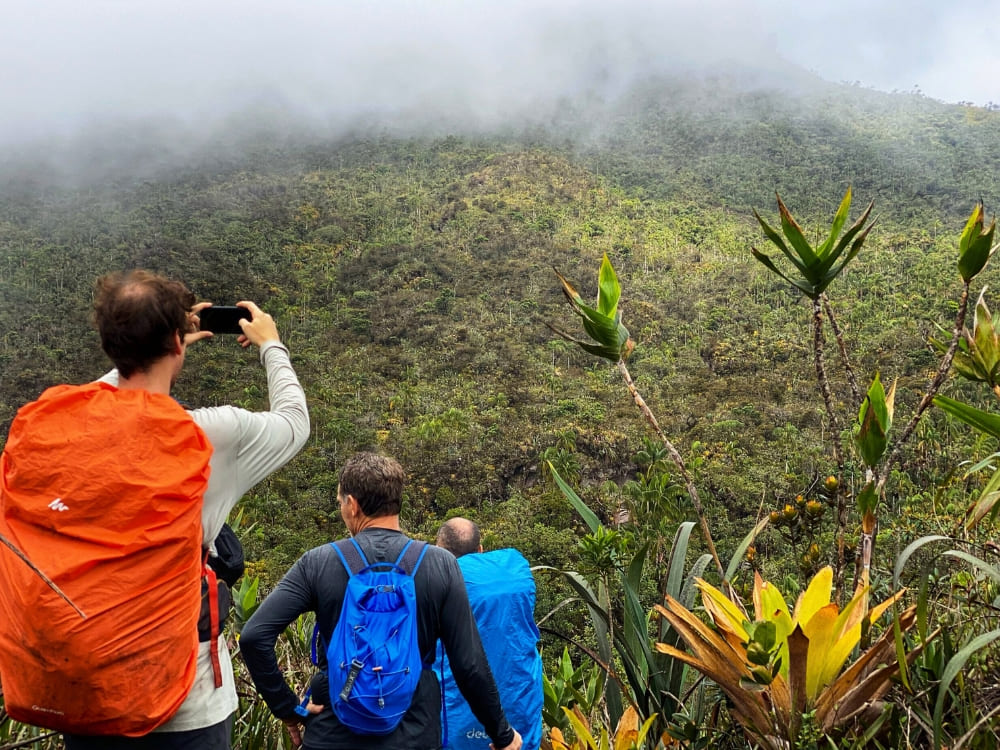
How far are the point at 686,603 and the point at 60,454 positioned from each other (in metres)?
1.12

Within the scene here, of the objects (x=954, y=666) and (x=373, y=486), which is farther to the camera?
(x=373, y=486)

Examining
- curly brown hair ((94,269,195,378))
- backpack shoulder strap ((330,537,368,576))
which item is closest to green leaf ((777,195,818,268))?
backpack shoulder strap ((330,537,368,576))

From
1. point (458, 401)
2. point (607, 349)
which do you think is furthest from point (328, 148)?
point (607, 349)

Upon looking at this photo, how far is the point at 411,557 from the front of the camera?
1.16 m

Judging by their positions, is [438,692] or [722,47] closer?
[438,692]

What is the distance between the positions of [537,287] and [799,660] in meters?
38.8

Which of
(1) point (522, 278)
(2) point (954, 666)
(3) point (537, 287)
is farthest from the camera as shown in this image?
(1) point (522, 278)

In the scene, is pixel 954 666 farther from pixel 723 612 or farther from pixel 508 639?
pixel 508 639

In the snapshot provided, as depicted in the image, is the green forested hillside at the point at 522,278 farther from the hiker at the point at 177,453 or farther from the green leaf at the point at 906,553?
the hiker at the point at 177,453

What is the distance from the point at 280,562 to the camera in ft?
57.6

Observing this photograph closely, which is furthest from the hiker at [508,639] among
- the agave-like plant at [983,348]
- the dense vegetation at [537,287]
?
the agave-like plant at [983,348]

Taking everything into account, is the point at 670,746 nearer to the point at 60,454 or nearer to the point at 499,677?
the point at 499,677

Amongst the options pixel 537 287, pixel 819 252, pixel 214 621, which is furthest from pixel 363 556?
pixel 537 287

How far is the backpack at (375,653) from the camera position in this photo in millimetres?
1090
